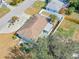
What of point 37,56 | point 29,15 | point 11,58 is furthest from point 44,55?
point 29,15

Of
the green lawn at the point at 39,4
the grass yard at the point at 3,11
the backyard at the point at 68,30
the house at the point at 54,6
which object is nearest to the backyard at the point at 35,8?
the green lawn at the point at 39,4

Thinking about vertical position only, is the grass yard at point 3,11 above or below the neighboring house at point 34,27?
above

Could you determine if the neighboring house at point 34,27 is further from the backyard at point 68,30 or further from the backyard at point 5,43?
the backyard at point 68,30

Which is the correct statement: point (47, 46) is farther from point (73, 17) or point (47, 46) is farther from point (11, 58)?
point (73, 17)

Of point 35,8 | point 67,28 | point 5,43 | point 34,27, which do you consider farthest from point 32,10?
point 5,43

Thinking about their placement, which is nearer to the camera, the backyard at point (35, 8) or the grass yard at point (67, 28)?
the grass yard at point (67, 28)

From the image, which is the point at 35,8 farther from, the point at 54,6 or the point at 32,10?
the point at 54,6

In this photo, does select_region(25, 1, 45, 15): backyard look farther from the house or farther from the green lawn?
the house

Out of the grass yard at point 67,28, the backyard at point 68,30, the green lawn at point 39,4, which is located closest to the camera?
the backyard at point 68,30
